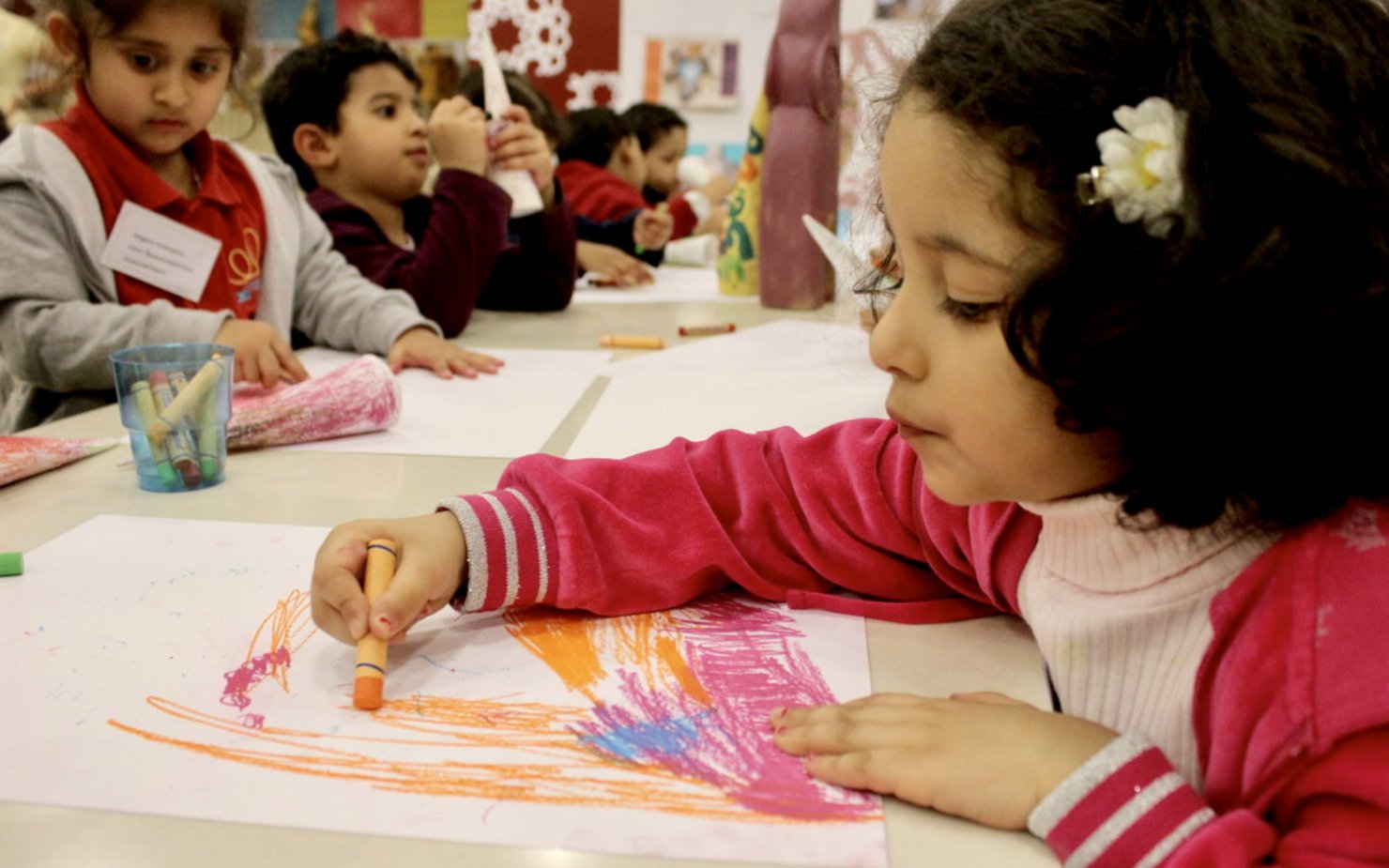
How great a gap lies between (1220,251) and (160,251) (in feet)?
3.25

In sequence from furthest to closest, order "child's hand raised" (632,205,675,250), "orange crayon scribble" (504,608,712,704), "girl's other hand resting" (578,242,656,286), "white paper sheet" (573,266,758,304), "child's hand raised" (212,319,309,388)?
"child's hand raised" (632,205,675,250), "girl's other hand resting" (578,242,656,286), "white paper sheet" (573,266,758,304), "child's hand raised" (212,319,309,388), "orange crayon scribble" (504,608,712,704)

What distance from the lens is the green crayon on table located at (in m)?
0.70

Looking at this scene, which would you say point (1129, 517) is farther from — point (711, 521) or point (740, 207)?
point (740, 207)

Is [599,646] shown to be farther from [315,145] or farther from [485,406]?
[315,145]

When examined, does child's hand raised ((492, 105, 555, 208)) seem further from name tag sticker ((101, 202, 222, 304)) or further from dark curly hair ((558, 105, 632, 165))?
dark curly hair ((558, 105, 632, 165))

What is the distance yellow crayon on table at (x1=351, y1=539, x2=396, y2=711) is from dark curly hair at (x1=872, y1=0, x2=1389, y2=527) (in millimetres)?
276

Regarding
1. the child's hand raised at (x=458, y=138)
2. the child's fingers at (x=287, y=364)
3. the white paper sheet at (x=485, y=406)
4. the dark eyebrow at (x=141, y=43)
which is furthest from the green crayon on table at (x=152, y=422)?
the child's hand raised at (x=458, y=138)

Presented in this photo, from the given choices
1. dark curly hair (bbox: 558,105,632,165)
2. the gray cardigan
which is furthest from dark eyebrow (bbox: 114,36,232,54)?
dark curly hair (bbox: 558,105,632,165)

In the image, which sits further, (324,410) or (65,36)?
(65,36)

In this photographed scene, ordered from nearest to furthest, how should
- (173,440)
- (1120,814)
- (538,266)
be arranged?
(1120,814)
(173,440)
(538,266)

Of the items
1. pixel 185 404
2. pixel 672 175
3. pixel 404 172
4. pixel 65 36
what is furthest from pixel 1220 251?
pixel 672 175

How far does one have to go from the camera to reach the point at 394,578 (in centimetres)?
50

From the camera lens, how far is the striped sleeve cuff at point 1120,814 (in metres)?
0.36

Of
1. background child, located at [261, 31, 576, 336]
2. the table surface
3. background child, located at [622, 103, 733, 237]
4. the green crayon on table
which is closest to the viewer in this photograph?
the table surface
